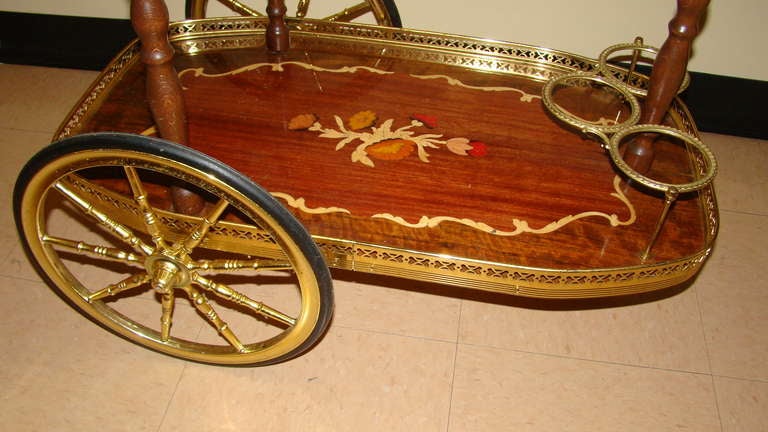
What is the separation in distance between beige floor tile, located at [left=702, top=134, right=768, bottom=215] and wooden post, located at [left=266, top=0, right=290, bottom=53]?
4.35 ft

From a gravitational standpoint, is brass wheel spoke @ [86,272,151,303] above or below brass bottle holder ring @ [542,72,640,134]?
below

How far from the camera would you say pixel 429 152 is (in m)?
1.39

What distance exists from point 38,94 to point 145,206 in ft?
4.43

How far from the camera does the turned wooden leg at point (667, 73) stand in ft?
4.04

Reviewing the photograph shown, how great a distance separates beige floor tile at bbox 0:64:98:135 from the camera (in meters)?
2.08

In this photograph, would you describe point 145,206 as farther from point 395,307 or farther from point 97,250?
point 395,307

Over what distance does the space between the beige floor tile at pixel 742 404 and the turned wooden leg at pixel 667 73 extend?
56cm

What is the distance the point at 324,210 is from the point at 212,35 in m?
0.68

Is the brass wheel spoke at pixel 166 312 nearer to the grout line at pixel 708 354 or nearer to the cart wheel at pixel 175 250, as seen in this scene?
the cart wheel at pixel 175 250

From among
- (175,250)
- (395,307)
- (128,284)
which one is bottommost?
(395,307)

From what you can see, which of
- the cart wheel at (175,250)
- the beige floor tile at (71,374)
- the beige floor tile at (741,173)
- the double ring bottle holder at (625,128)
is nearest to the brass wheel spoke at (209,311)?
the cart wheel at (175,250)

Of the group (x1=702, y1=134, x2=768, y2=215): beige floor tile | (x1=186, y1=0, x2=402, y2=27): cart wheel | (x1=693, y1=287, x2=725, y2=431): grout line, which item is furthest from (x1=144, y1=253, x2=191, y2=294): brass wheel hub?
(x1=702, y1=134, x2=768, y2=215): beige floor tile

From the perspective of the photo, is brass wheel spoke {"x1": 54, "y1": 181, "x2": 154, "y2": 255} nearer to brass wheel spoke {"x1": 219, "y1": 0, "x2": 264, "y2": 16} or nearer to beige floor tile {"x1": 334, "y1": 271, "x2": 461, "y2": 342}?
beige floor tile {"x1": 334, "y1": 271, "x2": 461, "y2": 342}

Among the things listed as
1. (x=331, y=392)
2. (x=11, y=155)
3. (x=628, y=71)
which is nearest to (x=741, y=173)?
(x=628, y=71)
